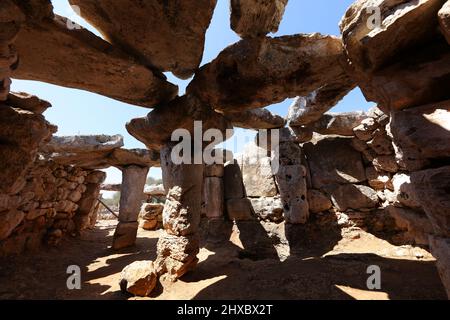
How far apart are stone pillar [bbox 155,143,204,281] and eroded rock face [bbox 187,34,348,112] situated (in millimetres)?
1270

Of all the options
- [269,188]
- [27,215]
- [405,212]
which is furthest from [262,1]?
[27,215]

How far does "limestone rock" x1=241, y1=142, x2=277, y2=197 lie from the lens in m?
6.29

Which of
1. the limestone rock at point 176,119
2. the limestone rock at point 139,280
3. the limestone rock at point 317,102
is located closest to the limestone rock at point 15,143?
the limestone rock at point 176,119

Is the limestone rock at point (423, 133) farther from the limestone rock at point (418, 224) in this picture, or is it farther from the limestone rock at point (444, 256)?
the limestone rock at point (418, 224)

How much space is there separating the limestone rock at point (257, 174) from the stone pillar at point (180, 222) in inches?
125

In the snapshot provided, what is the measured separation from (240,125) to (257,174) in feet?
7.05

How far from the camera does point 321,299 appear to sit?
2412 millimetres

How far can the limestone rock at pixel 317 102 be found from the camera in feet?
11.4

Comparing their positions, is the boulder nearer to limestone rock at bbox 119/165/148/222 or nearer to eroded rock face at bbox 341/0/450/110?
eroded rock face at bbox 341/0/450/110

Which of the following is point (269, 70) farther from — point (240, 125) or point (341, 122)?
point (341, 122)

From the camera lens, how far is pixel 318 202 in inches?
216

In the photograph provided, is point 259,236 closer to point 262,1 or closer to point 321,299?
point 321,299

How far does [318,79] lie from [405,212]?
201 centimetres

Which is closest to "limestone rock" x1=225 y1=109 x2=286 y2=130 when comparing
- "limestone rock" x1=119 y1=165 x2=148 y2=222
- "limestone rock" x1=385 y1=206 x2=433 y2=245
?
"limestone rock" x1=385 y1=206 x2=433 y2=245
